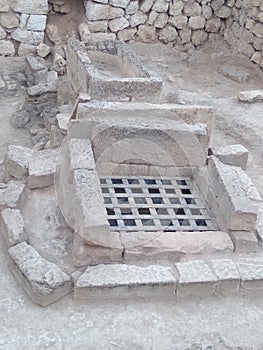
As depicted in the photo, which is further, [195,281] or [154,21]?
[154,21]

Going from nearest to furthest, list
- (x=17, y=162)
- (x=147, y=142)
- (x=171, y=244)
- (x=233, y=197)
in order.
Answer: (x=171, y=244) → (x=233, y=197) → (x=147, y=142) → (x=17, y=162)

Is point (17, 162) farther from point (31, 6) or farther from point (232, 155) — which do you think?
point (31, 6)

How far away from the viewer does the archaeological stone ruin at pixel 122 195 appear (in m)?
4.48

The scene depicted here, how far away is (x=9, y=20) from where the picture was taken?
973 centimetres

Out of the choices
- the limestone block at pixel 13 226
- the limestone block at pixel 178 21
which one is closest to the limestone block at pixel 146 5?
the limestone block at pixel 178 21

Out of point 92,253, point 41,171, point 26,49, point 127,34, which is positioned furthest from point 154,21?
point 92,253

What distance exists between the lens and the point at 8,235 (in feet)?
15.9

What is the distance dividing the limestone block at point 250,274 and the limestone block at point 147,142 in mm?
1462

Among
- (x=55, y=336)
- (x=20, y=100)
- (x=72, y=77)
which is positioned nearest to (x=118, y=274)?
→ (x=55, y=336)

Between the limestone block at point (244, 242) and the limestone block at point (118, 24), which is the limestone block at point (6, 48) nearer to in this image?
the limestone block at point (118, 24)

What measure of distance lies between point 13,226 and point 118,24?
638 cm

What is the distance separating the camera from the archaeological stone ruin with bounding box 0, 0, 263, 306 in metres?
4.48

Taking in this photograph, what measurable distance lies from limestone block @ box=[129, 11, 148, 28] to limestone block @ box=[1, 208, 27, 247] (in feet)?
20.6

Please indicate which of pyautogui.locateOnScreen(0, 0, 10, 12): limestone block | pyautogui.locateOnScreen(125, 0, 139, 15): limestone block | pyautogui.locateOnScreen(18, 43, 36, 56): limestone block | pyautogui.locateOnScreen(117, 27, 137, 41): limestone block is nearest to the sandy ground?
pyautogui.locateOnScreen(18, 43, 36, 56): limestone block
